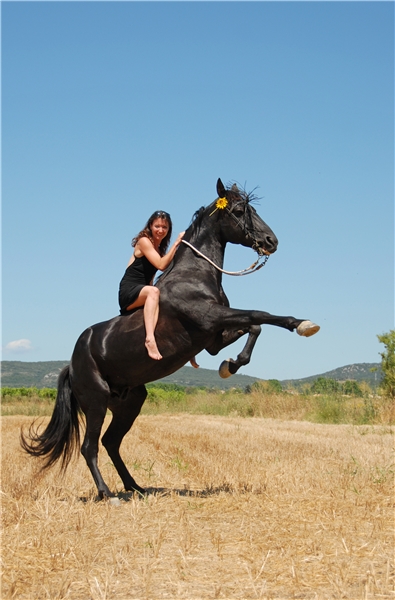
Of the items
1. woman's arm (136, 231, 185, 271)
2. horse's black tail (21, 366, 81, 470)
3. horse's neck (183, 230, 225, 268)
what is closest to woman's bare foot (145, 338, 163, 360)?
woman's arm (136, 231, 185, 271)

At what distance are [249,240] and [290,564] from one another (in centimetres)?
394

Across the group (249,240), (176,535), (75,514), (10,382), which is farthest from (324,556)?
(10,382)

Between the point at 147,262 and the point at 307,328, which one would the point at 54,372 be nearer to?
the point at 147,262

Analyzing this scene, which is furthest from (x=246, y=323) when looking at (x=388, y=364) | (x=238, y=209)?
(x=388, y=364)

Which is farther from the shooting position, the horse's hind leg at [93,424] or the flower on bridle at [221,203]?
the horse's hind leg at [93,424]

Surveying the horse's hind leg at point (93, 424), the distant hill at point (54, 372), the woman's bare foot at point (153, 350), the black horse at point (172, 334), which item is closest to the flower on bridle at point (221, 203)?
the black horse at point (172, 334)

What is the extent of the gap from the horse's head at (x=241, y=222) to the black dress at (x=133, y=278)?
95 centimetres

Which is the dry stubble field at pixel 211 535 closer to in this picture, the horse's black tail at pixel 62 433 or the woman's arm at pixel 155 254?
the horse's black tail at pixel 62 433

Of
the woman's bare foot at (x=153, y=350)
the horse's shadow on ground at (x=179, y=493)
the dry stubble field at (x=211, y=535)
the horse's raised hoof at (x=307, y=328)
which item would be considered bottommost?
the horse's shadow on ground at (x=179, y=493)

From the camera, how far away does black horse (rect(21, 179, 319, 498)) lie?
6836 mm

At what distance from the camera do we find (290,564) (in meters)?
3.98

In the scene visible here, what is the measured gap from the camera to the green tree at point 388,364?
2219 centimetres

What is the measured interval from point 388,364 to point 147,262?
18.7 m

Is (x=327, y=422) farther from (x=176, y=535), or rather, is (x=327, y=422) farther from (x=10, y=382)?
(x=10, y=382)
